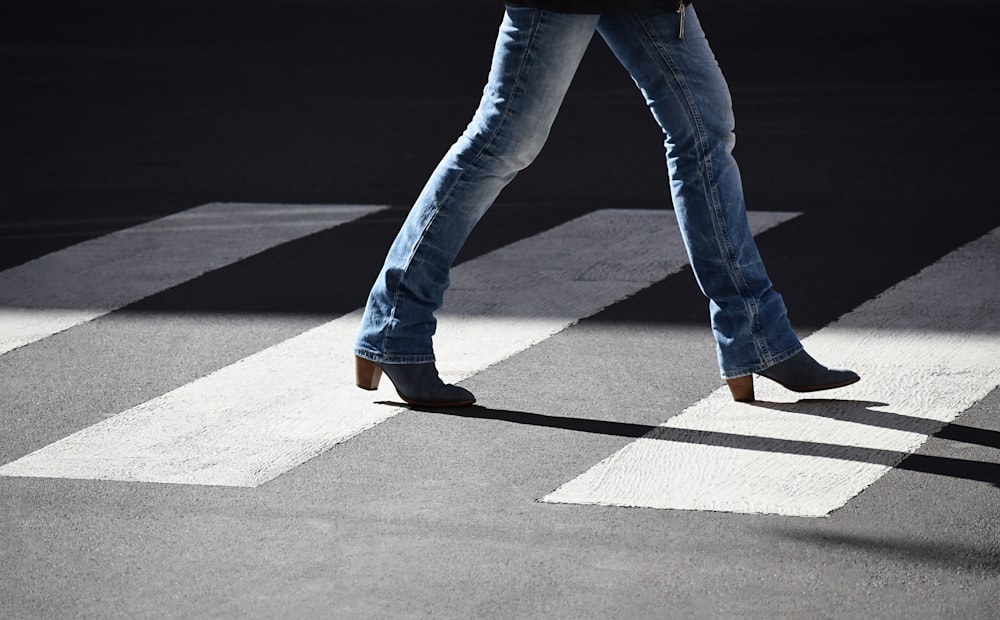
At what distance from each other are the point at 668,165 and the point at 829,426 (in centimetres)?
75

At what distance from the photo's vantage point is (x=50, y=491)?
3887mm

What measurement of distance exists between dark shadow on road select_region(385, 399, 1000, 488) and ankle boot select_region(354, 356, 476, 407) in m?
0.02

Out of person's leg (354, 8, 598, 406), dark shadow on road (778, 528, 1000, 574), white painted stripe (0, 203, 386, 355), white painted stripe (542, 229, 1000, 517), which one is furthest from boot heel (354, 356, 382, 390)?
dark shadow on road (778, 528, 1000, 574)

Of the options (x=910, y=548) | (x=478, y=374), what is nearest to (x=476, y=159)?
(x=478, y=374)

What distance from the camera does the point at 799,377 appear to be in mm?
4418

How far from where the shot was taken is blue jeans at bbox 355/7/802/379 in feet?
14.0

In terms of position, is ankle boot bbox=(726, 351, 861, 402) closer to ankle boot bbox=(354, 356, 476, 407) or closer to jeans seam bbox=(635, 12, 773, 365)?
jeans seam bbox=(635, 12, 773, 365)

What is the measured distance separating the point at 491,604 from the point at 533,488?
0.66m

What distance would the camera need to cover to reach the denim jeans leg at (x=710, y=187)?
431 cm

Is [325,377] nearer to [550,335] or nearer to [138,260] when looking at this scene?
[550,335]

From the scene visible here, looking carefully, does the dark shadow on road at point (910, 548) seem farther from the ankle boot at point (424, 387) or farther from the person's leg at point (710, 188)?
the ankle boot at point (424, 387)

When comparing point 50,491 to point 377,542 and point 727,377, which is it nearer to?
point 377,542

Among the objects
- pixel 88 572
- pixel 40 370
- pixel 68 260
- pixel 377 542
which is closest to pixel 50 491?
pixel 88 572

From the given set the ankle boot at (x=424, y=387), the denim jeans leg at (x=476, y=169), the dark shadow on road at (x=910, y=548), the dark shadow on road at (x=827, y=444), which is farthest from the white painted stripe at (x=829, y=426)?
the denim jeans leg at (x=476, y=169)
